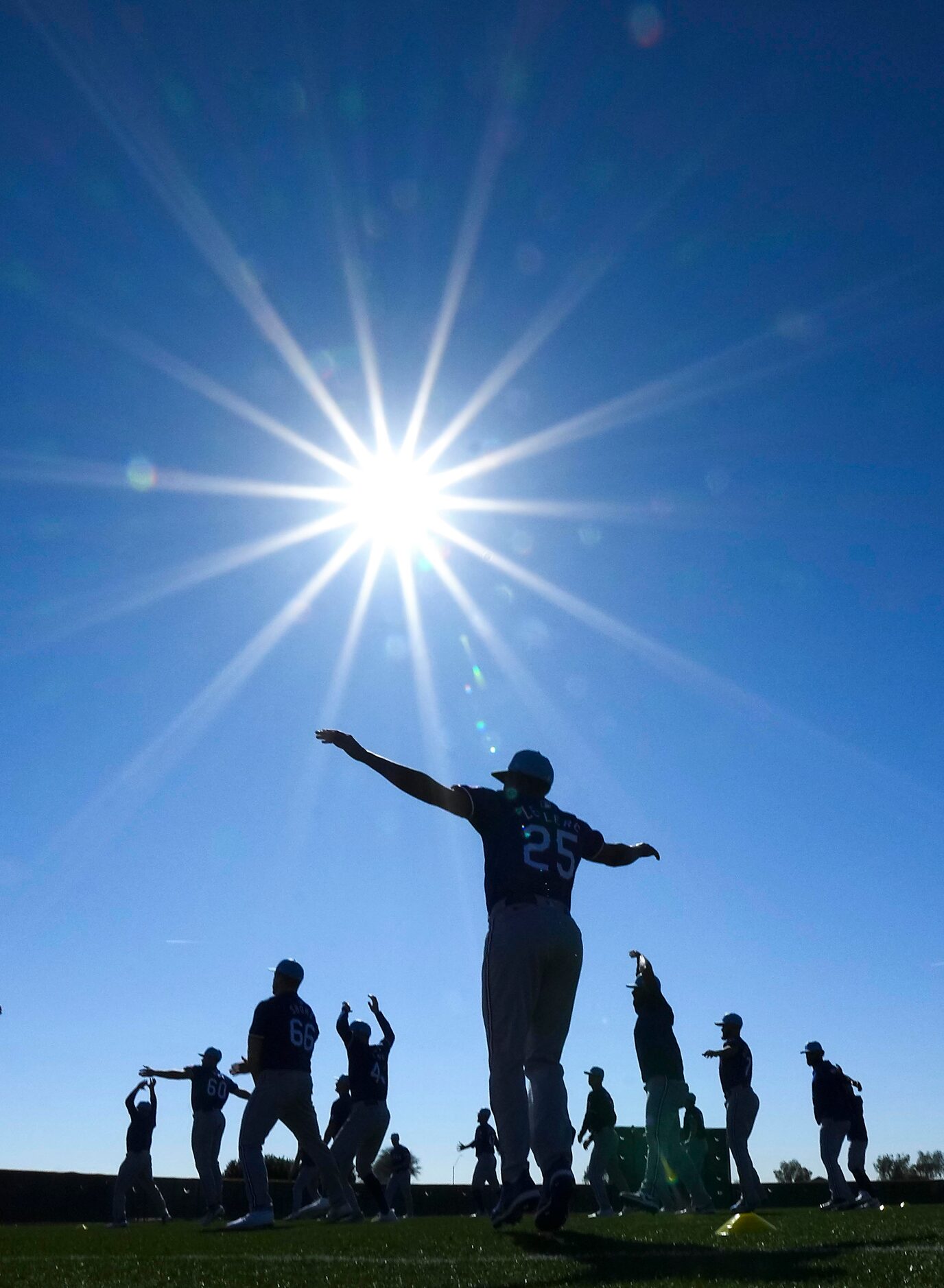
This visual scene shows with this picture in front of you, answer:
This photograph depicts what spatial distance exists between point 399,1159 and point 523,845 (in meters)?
14.6

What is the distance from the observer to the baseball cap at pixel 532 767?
19.8 feet

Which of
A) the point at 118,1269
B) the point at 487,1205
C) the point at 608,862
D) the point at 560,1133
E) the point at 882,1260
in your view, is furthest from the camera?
the point at 487,1205

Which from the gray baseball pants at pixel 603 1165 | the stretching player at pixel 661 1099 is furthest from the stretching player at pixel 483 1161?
the stretching player at pixel 661 1099

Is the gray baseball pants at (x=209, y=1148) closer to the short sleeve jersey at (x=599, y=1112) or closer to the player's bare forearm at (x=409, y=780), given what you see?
the short sleeve jersey at (x=599, y=1112)

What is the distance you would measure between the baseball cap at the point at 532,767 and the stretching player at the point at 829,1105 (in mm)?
10517

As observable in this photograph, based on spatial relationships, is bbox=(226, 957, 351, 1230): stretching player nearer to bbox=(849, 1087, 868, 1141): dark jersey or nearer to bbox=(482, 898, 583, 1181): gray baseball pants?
bbox=(482, 898, 583, 1181): gray baseball pants

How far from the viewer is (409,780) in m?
5.61

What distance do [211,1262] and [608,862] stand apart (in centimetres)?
290

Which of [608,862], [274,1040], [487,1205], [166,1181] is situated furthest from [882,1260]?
[166,1181]

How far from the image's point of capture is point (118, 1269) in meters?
4.95

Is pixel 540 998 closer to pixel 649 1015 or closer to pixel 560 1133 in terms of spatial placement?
pixel 560 1133

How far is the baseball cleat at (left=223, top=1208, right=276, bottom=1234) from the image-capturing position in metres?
8.95

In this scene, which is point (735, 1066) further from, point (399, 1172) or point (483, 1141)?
point (483, 1141)

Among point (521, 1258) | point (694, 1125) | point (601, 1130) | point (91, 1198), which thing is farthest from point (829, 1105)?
point (91, 1198)
